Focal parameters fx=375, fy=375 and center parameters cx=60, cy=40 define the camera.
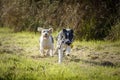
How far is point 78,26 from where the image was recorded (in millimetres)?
15891

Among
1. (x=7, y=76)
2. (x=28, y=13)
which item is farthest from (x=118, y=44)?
(x=28, y=13)

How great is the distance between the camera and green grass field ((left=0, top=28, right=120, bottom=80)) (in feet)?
27.5

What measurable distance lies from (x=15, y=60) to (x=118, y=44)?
15.5 feet

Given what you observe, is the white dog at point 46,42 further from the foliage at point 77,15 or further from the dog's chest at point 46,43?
the foliage at point 77,15

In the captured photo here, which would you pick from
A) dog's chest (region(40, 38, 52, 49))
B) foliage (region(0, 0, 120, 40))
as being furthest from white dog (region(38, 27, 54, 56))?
foliage (region(0, 0, 120, 40))

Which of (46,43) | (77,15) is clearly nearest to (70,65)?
(46,43)

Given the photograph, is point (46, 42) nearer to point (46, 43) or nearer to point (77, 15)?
point (46, 43)

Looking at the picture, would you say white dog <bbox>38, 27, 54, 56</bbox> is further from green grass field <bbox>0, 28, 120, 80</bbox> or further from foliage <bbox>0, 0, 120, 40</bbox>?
foliage <bbox>0, 0, 120, 40</bbox>

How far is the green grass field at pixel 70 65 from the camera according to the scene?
8.38 metres

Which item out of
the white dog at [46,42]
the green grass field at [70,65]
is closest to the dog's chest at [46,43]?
the white dog at [46,42]

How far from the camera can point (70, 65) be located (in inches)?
388

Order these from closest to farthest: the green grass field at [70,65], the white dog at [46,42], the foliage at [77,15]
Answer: the green grass field at [70,65] → the white dog at [46,42] → the foliage at [77,15]

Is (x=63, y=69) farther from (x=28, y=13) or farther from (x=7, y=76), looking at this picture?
(x=28, y=13)

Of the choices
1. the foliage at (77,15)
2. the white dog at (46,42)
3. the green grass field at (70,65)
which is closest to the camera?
the green grass field at (70,65)
